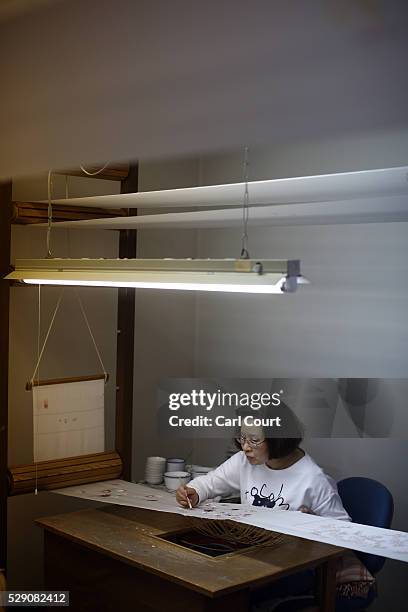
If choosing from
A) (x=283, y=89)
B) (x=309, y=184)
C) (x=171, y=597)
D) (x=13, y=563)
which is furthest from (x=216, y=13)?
(x=13, y=563)

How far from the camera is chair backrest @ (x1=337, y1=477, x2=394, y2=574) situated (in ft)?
9.75

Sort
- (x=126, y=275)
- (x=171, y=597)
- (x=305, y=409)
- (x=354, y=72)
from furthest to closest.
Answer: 1. (x=305, y=409)
2. (x=171, y=597)
3. (x=126, y=275)
4. (x=354, y=72)

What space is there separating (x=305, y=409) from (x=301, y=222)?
136 cm

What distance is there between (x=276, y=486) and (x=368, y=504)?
359mm

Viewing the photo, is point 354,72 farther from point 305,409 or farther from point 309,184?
point 305,409

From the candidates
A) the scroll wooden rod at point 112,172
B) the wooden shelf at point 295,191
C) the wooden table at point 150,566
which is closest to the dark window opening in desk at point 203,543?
the wooden table at point 150,566

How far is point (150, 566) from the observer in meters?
2.53

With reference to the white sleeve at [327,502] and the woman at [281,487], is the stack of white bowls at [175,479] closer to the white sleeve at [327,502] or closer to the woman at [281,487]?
the woman at [281,487]

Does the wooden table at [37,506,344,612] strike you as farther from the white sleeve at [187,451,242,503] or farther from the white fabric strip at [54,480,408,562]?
the white sleeve at [187,451,242,503]

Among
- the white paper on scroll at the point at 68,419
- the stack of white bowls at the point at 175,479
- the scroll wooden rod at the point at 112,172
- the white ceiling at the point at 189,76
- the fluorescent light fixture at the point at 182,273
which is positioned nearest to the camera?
the white ceiling at the point at 189,76

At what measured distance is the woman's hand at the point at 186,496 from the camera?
3057mm

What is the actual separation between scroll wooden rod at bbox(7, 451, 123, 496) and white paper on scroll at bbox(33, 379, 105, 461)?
0.13ft

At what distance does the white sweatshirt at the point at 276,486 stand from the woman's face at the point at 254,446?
0.09 feet

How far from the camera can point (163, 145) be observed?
4.70 feet
